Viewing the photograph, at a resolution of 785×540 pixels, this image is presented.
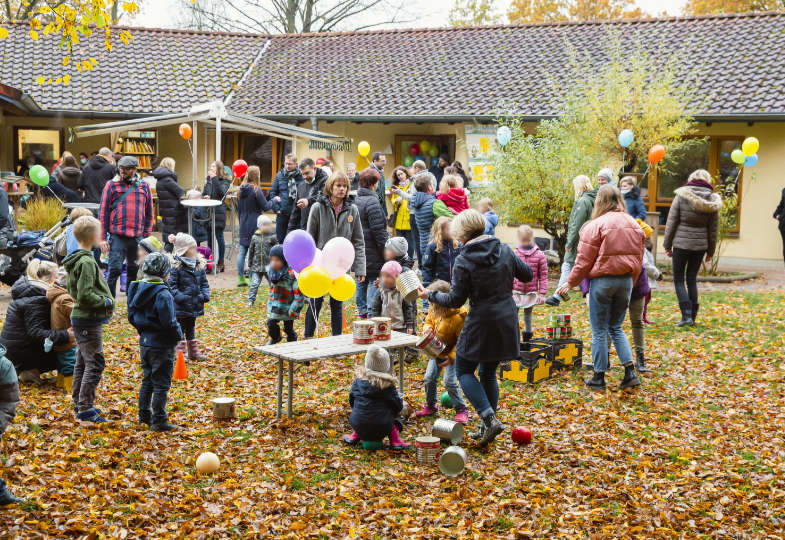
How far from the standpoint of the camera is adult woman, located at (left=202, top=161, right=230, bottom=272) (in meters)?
14.8

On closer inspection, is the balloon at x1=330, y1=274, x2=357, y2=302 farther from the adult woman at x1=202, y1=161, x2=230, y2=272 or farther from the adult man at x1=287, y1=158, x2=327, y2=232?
the adult woman at x1=202, y1=161, x2=230, y2=272

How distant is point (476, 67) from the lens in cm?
2281

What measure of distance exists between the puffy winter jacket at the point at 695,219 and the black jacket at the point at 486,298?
5.08m

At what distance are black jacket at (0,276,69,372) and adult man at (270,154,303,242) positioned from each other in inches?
200

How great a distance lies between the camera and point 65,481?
5414 mm

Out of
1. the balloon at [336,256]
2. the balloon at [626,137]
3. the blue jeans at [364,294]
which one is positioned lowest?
the blue jeans at [364,294]

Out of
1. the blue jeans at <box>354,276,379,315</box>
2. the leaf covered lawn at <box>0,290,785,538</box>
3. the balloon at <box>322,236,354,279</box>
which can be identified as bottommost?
the leaf covered lawn at <box>0,290,785,538</box>

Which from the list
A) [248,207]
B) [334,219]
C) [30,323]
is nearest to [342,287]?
[334,219]

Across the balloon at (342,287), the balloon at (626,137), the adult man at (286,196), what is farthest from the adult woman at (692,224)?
the adult man at (286,196)

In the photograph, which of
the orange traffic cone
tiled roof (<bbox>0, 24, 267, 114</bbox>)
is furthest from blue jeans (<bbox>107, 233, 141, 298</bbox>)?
tiled roof (<bbox>0, 24, 267, 114</bbox>)

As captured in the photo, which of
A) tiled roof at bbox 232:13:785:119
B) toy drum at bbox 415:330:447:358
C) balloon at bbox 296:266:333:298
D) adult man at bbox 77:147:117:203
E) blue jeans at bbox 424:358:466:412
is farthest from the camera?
tiled roof at bbox 232:13:785:119

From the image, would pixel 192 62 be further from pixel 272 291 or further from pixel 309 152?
pixel 272 291

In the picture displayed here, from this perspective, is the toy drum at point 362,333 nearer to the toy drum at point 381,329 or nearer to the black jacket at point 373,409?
the toy drum at point 381,329

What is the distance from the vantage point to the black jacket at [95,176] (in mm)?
14688
